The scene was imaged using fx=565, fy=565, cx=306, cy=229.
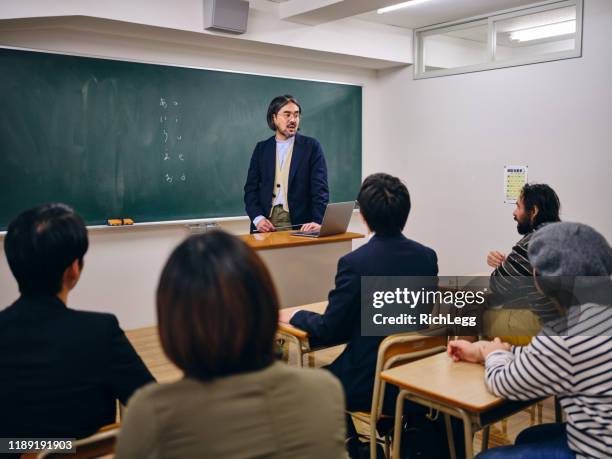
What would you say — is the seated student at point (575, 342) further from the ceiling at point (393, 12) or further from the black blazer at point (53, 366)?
the ceiling at point (393, 12)

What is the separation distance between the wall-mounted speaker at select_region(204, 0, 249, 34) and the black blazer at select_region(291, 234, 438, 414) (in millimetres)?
2875

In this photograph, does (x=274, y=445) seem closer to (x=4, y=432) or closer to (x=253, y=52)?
(x=4, y=432)

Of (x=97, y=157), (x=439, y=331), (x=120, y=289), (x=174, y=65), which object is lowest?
(x=120, y=289)

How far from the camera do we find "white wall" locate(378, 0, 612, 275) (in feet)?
15.1

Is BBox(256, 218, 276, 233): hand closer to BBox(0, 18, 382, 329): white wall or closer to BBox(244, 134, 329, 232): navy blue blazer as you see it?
BBox(244, 134, 329, 232): navy blue blazer

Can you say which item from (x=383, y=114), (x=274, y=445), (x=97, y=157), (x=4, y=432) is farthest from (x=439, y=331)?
(x=383, y=114)

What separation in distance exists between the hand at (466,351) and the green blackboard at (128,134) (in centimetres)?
340

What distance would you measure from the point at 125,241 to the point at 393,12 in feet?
10.5

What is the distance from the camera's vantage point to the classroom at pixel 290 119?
4109 mm

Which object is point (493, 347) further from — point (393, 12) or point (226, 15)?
point (393, 12)

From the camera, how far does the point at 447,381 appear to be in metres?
1.83

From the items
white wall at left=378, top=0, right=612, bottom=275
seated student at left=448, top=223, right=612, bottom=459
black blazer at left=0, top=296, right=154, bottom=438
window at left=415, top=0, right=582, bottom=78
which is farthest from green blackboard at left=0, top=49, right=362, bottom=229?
seated student at left=448, top=223, right=612, bottom=459

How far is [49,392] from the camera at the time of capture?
139 cm

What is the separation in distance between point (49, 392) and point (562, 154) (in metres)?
4.60
